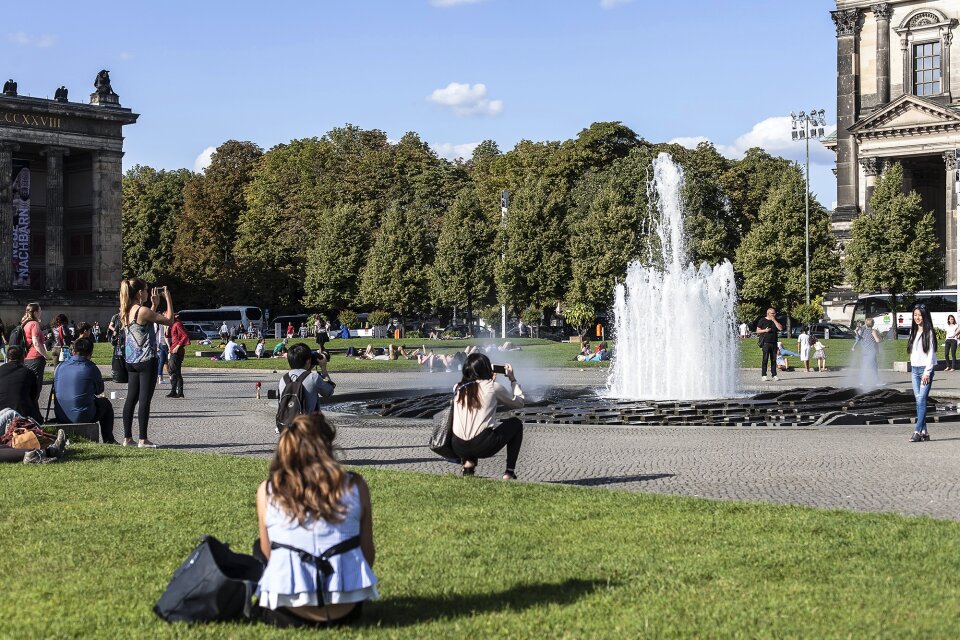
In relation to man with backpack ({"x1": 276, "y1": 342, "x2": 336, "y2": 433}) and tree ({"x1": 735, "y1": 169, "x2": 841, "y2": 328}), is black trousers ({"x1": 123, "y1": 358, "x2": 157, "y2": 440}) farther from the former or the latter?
tree ({"x1": 735, "y1": 169, "x2": 841, "y2": 328})

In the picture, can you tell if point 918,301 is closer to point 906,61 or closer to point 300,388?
point 906,61

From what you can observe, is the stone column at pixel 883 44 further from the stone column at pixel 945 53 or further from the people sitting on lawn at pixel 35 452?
the people sitting on lawn at pixel 35 452

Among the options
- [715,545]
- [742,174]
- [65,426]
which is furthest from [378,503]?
[742,174]

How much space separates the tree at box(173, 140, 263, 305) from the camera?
3802 inches

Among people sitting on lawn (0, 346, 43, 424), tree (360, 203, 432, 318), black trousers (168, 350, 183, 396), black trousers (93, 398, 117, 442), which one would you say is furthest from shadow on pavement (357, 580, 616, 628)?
tree (360, 203, 432, 318)

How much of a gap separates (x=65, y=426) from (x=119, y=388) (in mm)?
16789

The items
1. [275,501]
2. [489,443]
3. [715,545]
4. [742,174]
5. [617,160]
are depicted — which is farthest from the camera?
[742,174]

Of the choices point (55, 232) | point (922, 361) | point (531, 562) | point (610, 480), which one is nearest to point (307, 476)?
point (531, 562)

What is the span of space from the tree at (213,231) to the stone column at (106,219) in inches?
310

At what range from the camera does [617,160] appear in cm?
8125

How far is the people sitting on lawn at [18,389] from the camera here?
1499 cm

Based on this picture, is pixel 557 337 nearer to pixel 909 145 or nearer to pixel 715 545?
pixel 909 145

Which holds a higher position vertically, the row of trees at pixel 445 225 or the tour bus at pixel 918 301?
the row of trees at pixel 445 225

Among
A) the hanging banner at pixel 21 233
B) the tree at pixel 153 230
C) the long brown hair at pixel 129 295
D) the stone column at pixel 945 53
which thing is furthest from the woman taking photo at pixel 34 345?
the tree at pixel 153 230
